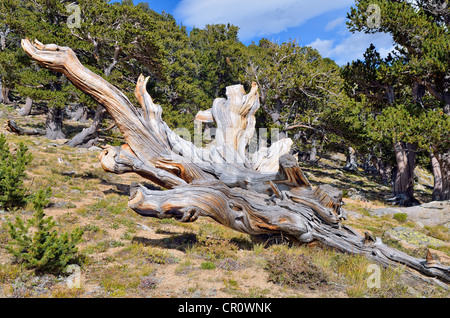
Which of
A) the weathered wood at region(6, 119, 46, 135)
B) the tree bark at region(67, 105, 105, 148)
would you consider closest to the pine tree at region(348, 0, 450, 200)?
the tree bark at region(67, 105, 105, 148)

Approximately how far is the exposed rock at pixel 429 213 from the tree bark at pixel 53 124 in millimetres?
23709

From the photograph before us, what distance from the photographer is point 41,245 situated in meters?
4.80

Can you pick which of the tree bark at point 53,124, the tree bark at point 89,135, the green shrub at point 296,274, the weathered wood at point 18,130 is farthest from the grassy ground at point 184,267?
the tree bark at point 53,124

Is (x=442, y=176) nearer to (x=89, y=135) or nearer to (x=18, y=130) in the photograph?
(x=89, y=135)

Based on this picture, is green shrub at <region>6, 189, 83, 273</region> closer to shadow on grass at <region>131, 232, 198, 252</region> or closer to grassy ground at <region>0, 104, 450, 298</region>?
Result: grassy ground at <region>0, 104, 450, 298</region>

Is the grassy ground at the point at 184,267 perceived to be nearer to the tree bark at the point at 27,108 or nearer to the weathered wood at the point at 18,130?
the weathered wood at the point at 18,130

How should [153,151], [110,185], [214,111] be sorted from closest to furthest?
1. [153,151]
2. [214,111]
3. [110,185]

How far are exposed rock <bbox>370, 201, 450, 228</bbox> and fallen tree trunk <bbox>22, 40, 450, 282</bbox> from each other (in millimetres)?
8121

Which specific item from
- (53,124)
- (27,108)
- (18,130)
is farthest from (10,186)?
(27,108)

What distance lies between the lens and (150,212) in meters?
6.28

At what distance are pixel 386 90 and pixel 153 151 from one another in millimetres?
16403

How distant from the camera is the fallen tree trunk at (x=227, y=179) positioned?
637cm
